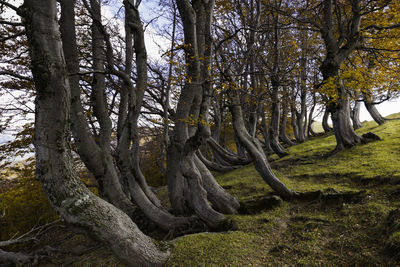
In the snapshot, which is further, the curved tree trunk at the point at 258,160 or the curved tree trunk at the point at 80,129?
the curved tree trunk at the point at 258,160

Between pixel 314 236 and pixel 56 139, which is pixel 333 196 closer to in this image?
pixel 314 236

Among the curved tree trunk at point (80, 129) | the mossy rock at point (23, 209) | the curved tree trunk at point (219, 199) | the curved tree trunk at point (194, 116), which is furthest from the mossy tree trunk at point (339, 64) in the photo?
the mossy rock at point (23, 209)

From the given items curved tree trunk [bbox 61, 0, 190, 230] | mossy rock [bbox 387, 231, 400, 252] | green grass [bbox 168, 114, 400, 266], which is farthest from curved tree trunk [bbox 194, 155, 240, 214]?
mossy rock [bbox 387, 231, 400, 252]

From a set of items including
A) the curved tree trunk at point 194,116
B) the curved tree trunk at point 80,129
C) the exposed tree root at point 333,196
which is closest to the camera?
the exposed tree root at point 333,196

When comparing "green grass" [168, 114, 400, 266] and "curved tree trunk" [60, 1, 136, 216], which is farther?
"curved tree trunk" [60, 1, 136, 216]

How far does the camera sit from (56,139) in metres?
2.50

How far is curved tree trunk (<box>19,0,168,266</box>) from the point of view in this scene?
7.64 feet

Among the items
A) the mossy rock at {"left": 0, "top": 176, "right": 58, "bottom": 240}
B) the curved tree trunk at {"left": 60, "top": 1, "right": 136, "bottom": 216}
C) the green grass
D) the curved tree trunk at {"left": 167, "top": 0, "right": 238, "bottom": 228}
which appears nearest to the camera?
the green grass

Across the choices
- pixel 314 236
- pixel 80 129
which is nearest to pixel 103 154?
pixel 80 129

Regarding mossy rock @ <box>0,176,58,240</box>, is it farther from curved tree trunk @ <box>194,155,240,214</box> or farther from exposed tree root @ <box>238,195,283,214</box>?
exposed tree root @ <box>238,195,283,214</box>

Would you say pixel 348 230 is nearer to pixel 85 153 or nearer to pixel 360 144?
pixel 85 153

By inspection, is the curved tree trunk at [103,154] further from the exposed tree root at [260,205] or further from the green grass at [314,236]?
the green grass at [314,236]

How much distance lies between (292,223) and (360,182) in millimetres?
3015

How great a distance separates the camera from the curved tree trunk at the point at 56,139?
233cm
